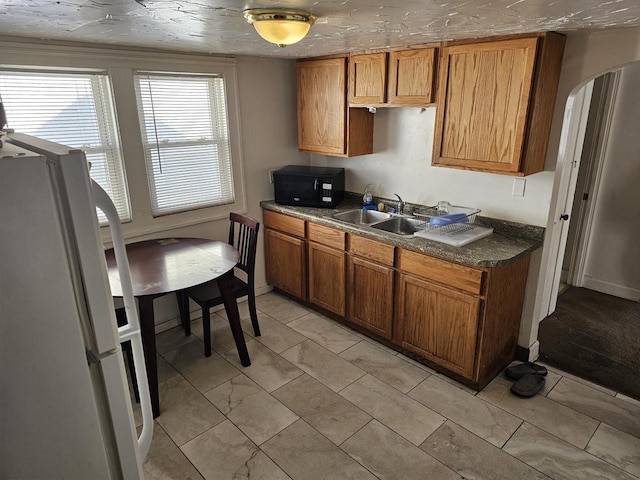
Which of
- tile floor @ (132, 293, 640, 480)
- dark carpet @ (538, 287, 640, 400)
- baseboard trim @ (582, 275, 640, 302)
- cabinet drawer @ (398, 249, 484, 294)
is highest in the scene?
cabinet drawer @ (398, 249, 484, 294)

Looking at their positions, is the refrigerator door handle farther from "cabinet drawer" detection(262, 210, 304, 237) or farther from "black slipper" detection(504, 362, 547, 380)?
"cabinet drawer" detection(262, 210, 304, 237)

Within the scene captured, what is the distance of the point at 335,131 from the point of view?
11.4 ft

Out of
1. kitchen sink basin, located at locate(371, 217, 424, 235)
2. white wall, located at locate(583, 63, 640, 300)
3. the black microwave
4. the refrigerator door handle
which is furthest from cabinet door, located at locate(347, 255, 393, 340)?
white wall, located at locate(583, 63, 640, 300)

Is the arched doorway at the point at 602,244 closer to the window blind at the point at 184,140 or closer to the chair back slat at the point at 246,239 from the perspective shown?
the chair back slat at the point at 246,239

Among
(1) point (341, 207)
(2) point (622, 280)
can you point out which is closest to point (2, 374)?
(1) point (341, 207)

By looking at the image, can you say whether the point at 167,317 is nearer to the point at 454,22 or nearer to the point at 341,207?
the point at 341,207

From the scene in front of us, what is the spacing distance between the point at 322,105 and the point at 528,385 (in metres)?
2.53

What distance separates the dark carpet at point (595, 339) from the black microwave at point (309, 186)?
6.54 feet

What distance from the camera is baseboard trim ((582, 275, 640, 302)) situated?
391 cm

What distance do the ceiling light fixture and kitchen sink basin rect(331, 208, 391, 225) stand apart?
1787 mm

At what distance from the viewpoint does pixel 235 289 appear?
3096 millimetres

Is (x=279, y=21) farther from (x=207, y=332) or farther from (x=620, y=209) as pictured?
(x=620, y=209)

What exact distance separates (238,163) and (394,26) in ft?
6.32

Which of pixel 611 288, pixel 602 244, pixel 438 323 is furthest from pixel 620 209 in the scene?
pixel 438 323
